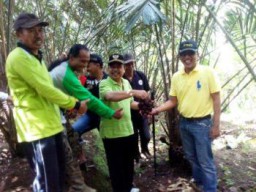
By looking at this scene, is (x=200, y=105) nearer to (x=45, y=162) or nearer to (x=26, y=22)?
(x=45, y=162)

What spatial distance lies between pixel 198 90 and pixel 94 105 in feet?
3.62

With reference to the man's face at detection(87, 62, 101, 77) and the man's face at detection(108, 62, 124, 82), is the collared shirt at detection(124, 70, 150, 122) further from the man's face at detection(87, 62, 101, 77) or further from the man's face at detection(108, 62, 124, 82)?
the man's face at detection(108, 62, 124, 82)

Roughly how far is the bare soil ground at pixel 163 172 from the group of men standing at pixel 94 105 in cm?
50

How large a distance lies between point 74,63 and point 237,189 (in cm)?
270

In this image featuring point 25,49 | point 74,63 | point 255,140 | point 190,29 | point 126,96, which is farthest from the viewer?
point 255,140

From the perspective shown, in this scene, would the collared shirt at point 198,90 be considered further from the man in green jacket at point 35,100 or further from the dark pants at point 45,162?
the dark pants at point 45,162

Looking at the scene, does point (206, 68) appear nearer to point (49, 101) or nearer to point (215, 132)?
point (215, 132)

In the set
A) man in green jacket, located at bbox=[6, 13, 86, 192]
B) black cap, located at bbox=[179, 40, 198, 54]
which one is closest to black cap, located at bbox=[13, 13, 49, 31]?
man in green jacket, located at bbox=[6, 13, 86, 192]

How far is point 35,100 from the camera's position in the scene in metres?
A: 2.77

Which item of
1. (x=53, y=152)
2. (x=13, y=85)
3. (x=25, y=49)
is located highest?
(x=25, y=49)

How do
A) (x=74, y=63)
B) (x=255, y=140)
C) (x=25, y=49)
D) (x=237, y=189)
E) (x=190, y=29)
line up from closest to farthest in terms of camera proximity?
(x=25, y=49) < (x=74, y=63) < (x=237, y=189) < (x=190, y=29) < (x=255, y=140)

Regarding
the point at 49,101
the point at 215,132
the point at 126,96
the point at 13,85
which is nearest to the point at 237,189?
the point at 215,132

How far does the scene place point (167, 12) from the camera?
4.65 meters

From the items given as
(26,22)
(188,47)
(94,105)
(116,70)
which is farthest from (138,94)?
(26,22)
